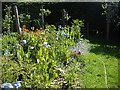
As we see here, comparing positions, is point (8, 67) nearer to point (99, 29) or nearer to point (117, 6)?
point (117, 6)

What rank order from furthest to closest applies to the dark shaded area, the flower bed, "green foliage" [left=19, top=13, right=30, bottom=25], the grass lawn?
the dark shaded area < "green foliage" [left=19, top=13, right=30, bottom=25] < the grass lawn < the flower bed

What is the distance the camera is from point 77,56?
24.1 feet

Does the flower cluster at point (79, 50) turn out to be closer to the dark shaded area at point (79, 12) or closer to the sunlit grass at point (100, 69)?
the sunlit grass at point (100, 69)

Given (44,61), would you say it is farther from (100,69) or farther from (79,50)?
(79,50)

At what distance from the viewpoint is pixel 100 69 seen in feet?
23.6

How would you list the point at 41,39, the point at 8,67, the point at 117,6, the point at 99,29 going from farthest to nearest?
the point at 99,29
the point at 117,6
the point at 41,39
the point at 8,67

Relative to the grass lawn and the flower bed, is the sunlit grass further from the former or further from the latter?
the flower bed

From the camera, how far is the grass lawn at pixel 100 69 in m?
6.21

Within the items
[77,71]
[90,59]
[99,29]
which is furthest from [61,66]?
[99,29]

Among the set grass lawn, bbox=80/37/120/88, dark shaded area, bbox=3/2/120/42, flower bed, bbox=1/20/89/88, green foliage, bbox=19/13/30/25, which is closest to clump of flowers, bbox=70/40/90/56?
flower bed, bbox=1/20/89/88

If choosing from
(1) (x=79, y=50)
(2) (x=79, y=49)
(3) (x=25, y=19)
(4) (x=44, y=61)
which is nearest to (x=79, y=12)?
(3) (x=25, y=19)

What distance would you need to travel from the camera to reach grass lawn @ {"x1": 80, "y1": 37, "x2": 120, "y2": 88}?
6207 millimetres

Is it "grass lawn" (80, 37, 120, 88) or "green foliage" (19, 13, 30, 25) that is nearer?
"grass lawn" (80, 37, 120, 88)

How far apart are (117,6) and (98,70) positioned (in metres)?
5.74
